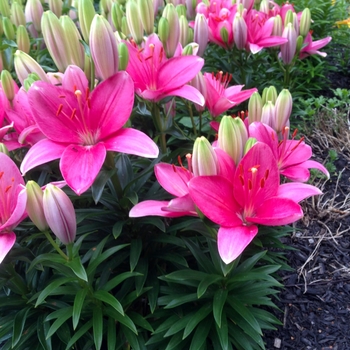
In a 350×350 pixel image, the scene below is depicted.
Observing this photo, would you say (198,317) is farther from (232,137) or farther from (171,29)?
(171,29)

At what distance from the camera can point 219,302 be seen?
1.17 metres

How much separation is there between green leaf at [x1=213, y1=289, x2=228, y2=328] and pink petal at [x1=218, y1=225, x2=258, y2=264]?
30 centimetres

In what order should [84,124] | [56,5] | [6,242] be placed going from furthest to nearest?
[56,5]
[84,124]
[6,242]

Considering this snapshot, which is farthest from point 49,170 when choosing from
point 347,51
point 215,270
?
point 347,51

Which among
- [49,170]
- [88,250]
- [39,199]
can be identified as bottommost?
[88,250]

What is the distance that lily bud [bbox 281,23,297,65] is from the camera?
1838mm

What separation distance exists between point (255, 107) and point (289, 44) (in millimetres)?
806

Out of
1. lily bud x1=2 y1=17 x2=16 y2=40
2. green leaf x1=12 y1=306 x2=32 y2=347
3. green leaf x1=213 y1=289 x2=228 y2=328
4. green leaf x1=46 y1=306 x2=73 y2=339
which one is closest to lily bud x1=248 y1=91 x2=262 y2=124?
green leaf x1=213 y1=289 x2=228 y2=328

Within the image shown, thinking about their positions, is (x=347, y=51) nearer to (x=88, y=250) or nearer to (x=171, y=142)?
(x=171, y=142)

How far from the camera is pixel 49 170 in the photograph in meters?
1.19

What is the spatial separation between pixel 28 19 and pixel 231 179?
143 cm

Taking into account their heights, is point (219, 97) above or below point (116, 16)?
below

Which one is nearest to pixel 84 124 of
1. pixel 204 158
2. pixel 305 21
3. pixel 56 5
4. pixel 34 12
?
pixel 204 158

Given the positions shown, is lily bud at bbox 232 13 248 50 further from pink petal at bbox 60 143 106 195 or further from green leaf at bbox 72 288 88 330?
green leaf at bbox 72 288 88 330
